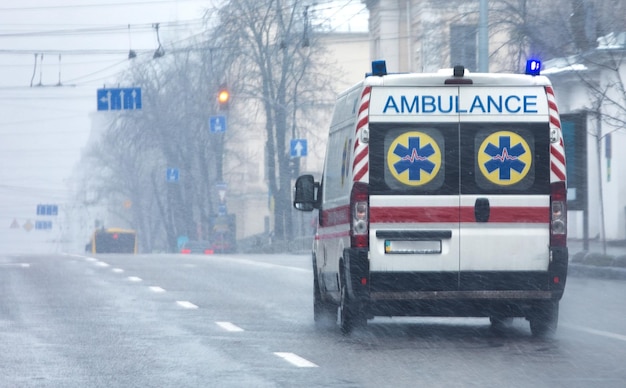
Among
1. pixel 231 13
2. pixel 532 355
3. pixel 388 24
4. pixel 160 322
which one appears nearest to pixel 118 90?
pixel 231 13

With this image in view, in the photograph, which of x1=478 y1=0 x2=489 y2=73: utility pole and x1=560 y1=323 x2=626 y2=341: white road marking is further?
x1=478 y1=0 x2=489 y2=73: utility pole

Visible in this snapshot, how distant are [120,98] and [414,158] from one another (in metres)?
40.2

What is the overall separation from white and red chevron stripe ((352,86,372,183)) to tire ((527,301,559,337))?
1.94 metres

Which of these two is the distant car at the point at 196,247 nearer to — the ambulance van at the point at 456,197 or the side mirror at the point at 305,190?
the side mirror at the point at 305,190

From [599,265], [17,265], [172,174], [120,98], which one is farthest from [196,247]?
[599,265]

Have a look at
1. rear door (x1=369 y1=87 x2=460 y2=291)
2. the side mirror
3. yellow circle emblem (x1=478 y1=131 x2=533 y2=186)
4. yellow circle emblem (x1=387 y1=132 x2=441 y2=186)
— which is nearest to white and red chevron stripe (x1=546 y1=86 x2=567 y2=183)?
yellow circle emblem (x1=478 y1=131 x2=533 y2=186)

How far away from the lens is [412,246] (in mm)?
12945

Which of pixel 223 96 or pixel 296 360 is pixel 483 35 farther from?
pixel 296 360

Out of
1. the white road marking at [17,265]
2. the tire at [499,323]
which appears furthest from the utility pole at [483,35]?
the tire at [499,323]

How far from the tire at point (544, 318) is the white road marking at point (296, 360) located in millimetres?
2511

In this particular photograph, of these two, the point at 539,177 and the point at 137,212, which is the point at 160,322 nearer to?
the point at 539,177

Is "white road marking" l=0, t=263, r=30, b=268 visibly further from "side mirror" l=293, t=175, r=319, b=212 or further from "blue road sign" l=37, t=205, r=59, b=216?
"blue road sign" l=37, t=205, r=59, b=216

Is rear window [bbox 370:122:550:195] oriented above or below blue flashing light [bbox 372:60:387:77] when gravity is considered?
below

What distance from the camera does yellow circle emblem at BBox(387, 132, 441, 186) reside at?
13062 mm
